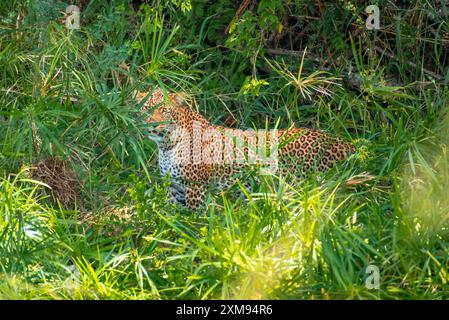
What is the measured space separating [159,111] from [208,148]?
0.41 meters

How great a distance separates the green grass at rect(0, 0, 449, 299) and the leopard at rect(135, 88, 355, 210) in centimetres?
16

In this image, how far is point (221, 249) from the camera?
580 centimetres

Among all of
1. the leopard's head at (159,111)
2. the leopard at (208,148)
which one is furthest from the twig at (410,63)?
the leopard's head at (159,111)

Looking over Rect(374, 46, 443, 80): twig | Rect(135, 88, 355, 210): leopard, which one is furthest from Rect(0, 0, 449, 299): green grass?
Rect(135, 88, 355, 210): leopard

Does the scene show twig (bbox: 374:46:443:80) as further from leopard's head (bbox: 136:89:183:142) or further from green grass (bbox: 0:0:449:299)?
leopard's head (bbox: 136:89:183:142)

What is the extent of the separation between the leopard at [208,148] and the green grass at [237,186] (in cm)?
16

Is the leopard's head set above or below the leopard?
above

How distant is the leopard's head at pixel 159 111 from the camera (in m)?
7.61

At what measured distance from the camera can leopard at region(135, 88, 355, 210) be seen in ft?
24.5

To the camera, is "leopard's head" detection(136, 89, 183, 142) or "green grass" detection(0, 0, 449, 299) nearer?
"green grass" detection(0, 0, 449, 299)

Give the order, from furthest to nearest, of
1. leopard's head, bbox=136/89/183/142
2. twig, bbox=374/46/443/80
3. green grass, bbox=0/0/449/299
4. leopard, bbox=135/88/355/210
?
twig, bbox=374/46/443/80, leopard's head, bbox=136/89/183/142, leopard, bbox=135/88/355/210, green grass, bbox=0/0/449/299

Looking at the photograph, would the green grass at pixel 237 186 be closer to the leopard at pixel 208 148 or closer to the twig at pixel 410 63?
the twig at pixel 410 63

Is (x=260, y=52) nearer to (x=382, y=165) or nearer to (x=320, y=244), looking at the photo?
(x=382, y=165)
